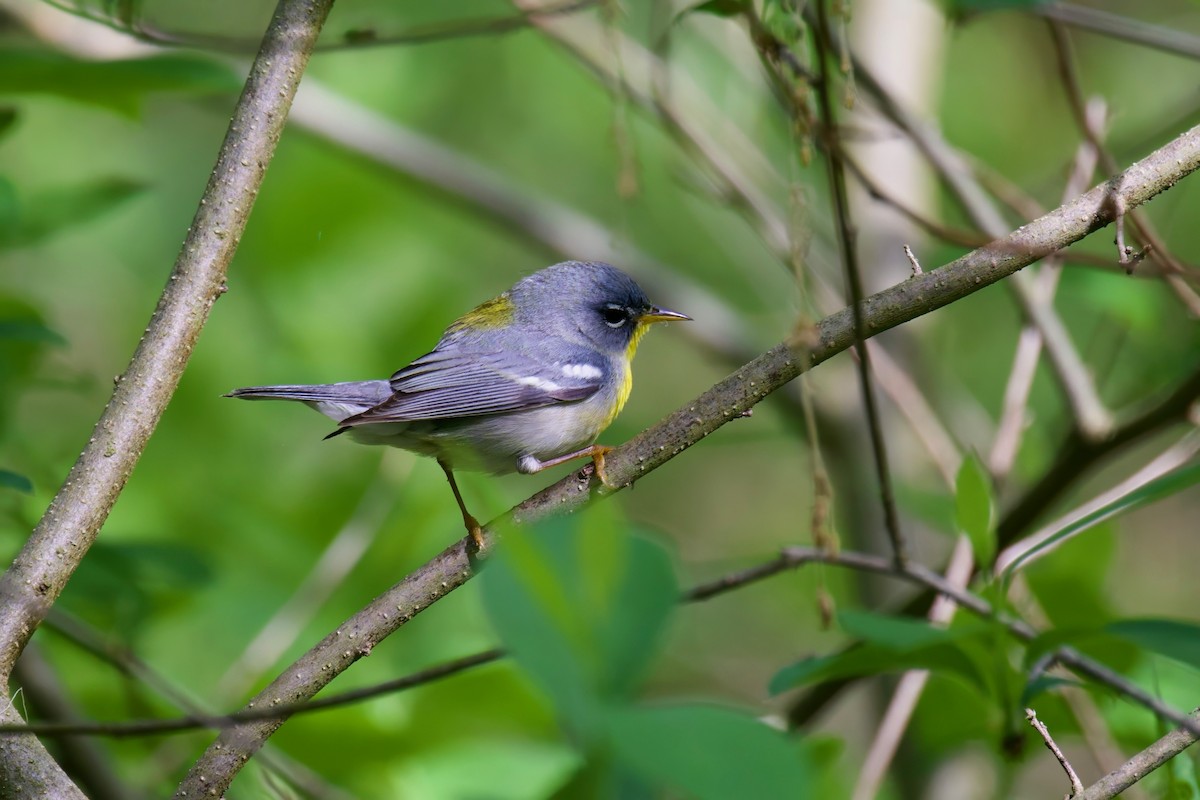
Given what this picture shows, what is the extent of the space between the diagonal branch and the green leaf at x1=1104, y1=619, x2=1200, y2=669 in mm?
549

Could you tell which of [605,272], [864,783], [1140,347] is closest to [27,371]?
[605,272]

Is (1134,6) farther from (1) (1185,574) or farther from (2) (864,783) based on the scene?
(2) (864,783)

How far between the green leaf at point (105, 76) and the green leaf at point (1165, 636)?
1.99m

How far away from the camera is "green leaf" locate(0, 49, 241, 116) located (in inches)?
92.4

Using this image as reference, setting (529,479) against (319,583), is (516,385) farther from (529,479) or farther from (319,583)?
(529,479)

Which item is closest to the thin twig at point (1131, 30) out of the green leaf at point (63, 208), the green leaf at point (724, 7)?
the green leaf at point (724, 7)

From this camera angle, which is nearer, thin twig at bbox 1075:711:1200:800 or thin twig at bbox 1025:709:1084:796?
thin twig at bbox 1075:711:1200:800

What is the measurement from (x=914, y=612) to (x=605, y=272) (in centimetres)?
169

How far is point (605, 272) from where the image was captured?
156 inches

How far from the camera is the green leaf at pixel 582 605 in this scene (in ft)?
2.73

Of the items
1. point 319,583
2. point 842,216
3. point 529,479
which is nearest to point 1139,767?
point 842,216

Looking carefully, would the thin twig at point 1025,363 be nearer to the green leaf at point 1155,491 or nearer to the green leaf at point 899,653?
the green leaf at point 899,653

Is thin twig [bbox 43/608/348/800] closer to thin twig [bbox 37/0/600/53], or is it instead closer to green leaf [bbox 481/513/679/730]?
thin twig [bbox 37/0/600/53]

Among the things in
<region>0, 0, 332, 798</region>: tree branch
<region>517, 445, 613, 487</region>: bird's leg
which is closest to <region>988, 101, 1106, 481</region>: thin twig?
<region>517, 445, 613, 487</region>: bird's leg
